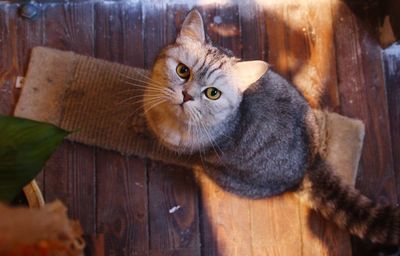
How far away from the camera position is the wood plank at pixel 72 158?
1623 mm

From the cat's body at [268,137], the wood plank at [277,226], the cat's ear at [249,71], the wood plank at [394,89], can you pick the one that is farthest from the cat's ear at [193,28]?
the wood plank at [394,89]

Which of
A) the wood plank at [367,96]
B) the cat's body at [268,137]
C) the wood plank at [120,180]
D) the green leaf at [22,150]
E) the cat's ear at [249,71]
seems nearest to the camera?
the green leaf at [22,150]

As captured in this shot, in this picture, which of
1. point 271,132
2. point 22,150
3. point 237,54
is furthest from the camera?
point 237,54

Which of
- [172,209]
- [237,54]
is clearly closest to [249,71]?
[237,54]

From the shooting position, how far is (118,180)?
1.66 metres

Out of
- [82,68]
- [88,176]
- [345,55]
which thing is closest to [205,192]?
[88,176]

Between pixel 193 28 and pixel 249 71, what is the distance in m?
0.20

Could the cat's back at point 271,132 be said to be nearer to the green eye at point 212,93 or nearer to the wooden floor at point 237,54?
the green eye at point 212,93

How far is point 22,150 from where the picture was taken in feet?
3.33

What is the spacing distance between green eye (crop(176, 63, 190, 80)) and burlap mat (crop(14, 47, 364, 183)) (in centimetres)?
40

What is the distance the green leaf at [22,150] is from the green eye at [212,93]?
0.42 metres

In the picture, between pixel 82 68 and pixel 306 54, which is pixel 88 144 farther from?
pixel 306 54

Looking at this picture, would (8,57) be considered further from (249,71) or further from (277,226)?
(277,226)

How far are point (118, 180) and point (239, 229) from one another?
0.49 m
